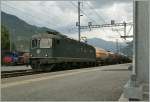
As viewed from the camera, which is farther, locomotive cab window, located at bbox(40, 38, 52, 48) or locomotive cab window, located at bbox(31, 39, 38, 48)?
locomotive cab window, located at bbox(31, 39, 38, 48)

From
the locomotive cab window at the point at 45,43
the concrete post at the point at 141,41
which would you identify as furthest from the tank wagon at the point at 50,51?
the concrete post at the point at 141,41

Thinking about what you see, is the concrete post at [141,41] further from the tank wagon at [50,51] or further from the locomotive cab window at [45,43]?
the locomotive cab window at [45,43]

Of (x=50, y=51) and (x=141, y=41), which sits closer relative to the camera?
(x=141, y=41)

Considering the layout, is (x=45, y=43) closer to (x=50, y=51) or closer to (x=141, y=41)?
(x=50, y=51)

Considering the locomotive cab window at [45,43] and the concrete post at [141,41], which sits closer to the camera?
the concrete post at [141,41]

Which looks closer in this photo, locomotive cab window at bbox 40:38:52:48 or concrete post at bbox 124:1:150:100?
concrete post at bbox 124:1:150:100

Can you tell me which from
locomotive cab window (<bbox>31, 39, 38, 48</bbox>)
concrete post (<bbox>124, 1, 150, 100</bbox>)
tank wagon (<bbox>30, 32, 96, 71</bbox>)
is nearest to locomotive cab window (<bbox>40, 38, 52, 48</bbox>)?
tank wagon (<bbox>30, 32, 96, 71</bbox>)

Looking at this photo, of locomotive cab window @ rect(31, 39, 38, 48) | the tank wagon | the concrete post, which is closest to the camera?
the concrete post

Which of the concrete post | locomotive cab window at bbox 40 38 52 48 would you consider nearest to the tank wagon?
locomotive cab window at bbox 40 38 52 48

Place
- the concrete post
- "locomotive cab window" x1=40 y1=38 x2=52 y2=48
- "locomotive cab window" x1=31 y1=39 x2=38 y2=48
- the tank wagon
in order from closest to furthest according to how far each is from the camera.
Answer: the concrete post → the tank wagon → "locomotive cab window" x1=40 y1=38 x2=52 y2=48 → "locomotive cab window" x1=31 y1=39 x2=38 y2=48

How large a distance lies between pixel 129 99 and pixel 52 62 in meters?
19.0

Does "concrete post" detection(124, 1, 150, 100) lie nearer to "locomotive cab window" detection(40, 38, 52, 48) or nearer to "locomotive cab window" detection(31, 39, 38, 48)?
"locomotive cab window" detection(40, 38, 52, 48)

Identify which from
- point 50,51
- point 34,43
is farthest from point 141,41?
point 34,43

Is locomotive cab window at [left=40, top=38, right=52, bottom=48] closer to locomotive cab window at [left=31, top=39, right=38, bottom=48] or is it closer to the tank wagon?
the tank wagon
